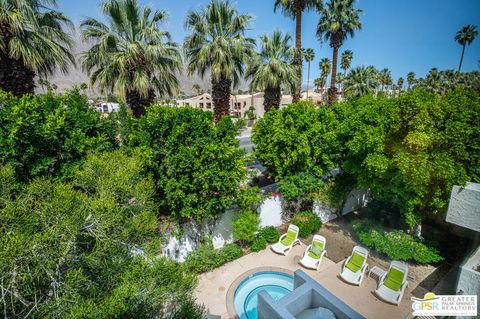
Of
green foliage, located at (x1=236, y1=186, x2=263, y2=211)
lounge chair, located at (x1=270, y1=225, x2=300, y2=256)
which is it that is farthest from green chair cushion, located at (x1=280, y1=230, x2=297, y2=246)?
green foliage, located at (x1=236, y1=186, x2=263, y2=211)

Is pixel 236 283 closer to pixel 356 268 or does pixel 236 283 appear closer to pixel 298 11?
pixel 356 268

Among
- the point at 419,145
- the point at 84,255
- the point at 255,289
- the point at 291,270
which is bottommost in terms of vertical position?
the point at 255,289

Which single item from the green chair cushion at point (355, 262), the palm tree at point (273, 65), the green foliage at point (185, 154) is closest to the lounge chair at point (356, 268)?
the green chair cushion at point (355, 262)

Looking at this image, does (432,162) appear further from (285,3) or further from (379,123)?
(285,3)

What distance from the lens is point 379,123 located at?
9.41 meters

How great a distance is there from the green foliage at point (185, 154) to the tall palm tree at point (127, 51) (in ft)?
7.07

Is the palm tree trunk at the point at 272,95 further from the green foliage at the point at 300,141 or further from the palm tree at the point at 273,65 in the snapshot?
the green foliage at the point at 300,141

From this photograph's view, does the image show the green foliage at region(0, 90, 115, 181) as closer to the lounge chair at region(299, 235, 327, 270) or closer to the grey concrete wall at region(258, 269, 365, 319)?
the grey concrete wall at region(258, 269, 365, 319)

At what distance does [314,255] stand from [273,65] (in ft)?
40.8

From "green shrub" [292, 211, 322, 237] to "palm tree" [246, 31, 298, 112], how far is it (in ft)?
26.1

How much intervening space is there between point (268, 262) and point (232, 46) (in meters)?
12.4

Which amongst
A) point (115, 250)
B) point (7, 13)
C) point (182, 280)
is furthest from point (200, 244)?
point (7, 13)

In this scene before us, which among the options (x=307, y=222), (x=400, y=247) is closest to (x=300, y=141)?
(x=307, y=222)

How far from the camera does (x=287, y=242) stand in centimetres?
1134
